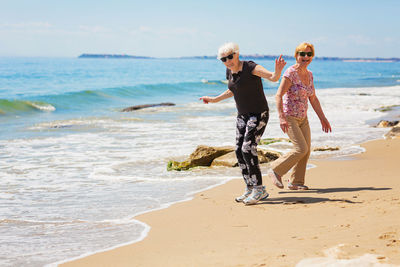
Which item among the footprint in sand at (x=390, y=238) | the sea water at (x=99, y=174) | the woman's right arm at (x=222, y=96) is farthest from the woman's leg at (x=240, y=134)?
the footprint in sand at (x=390, y=238)

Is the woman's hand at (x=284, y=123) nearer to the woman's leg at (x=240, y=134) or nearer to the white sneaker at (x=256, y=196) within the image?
the woman's leg at (x=240, y=134)

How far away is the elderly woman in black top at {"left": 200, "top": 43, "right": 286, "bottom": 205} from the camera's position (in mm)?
5758

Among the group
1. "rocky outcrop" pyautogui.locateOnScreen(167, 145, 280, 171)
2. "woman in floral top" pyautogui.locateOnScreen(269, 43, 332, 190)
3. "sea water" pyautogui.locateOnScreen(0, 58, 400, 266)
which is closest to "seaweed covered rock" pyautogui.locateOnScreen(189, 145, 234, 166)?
"rocky outcrop" pyautogui.locateOnScreen(167, 145, 280, 171)

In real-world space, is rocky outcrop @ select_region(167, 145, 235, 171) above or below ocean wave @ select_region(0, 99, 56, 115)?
below

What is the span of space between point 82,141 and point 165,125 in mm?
4131

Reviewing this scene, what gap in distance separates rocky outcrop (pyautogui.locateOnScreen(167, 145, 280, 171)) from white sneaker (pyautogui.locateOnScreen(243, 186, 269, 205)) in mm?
2799

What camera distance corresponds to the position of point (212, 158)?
930 cm

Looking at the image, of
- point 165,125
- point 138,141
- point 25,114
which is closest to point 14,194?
→ point 138,141

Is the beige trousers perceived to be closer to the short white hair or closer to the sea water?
the sea water

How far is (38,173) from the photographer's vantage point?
8.89 m

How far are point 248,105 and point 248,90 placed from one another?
0.56ft

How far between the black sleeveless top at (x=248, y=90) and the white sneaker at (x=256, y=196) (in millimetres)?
926

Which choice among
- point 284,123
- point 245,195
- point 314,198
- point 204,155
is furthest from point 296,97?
point 204,155

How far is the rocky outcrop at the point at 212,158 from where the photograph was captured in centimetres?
899
